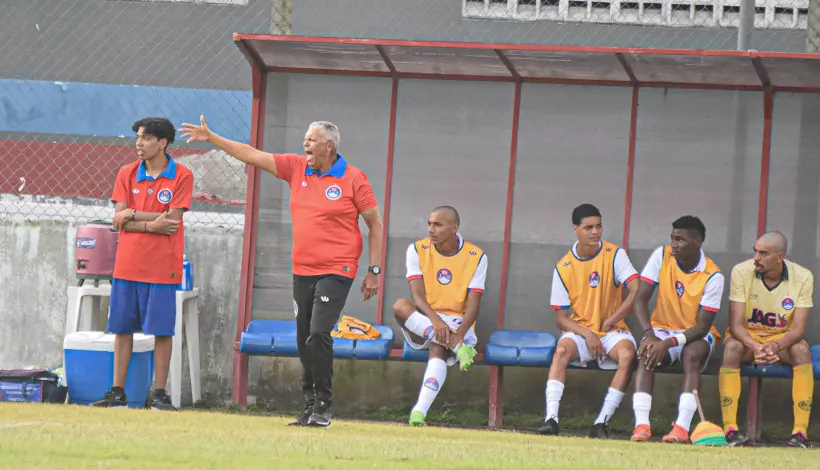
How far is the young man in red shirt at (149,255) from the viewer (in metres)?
8.07

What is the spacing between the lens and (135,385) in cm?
856

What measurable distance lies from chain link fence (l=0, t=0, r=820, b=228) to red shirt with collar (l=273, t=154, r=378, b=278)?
339 cm

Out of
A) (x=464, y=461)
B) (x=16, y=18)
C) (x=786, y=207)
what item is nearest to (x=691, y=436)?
(x=786, y=207)

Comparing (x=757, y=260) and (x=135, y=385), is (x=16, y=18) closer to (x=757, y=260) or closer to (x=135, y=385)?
(x=135, y=385)

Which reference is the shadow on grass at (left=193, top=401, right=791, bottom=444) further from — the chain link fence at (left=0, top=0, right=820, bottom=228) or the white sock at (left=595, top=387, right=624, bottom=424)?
the chain link fence at (left=0, top=0, right=820, bottom=228)

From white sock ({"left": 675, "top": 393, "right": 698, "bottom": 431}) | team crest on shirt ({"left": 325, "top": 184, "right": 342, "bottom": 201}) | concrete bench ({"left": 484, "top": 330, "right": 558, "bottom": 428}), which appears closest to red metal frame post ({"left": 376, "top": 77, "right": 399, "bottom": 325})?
concrete bench ({"left": 484, "top": 330, "right": 558, "bottom": 428})

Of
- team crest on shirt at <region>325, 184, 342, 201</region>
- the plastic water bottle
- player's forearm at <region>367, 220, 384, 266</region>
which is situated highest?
team crest on shirt at <region>325, 184, 342, 201</region>

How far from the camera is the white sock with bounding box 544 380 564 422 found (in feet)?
26.5

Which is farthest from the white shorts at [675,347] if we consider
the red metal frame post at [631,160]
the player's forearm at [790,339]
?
the red metal frame post at [631,160]

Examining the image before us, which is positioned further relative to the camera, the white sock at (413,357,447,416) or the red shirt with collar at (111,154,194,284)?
the white sock at (413,357,447,416)

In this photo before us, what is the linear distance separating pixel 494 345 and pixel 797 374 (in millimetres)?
1994

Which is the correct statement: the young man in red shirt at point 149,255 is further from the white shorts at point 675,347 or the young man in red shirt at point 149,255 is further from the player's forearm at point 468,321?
the white shorts at point 675,347

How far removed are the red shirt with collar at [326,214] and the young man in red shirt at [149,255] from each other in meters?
1.31

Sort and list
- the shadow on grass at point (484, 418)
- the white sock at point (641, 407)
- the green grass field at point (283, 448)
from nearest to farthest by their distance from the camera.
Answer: the green grass field at point (283, 448) → the white sock at point (641, 407) → the shadow on grass at point (484, 418)
